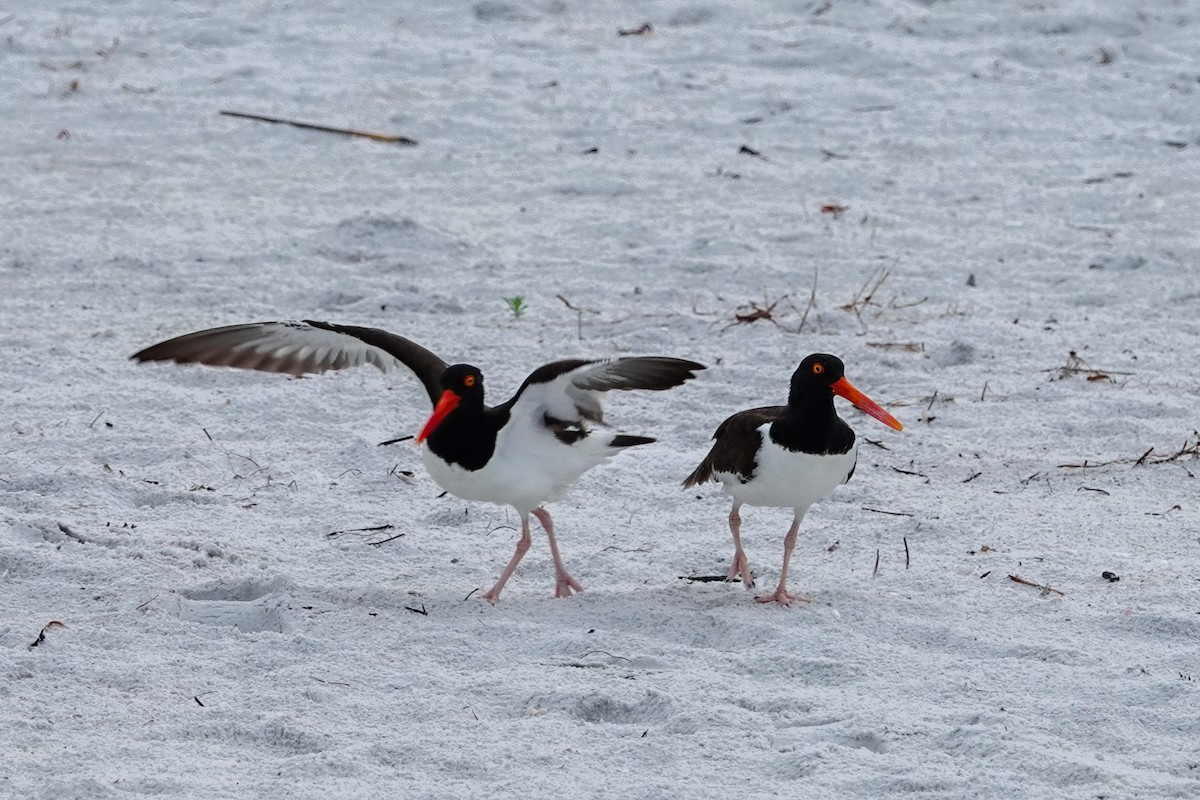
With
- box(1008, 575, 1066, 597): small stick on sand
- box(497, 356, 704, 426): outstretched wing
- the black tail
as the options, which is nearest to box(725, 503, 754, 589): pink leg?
the black tail

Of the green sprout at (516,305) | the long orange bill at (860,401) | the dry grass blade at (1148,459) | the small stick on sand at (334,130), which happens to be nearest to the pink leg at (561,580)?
the long orange bill at (860,401)

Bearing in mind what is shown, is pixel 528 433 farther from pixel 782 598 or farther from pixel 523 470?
pixel 782 598

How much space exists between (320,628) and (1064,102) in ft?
23.2

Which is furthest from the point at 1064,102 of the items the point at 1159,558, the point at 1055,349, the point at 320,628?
the point at 320,628

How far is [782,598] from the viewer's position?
4.41m

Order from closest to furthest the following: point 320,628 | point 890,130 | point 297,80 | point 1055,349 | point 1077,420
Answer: point 320,628, point 1077,420, point 1055,349, point 890,130, point 297,80

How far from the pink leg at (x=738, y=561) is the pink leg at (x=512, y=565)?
615 millimetres

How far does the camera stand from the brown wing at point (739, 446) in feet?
14.7

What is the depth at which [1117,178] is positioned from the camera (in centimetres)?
852

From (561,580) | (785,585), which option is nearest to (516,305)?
(561,580)

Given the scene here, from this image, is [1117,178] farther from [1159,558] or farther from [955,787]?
[955,787]

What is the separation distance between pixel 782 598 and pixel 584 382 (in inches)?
34.2

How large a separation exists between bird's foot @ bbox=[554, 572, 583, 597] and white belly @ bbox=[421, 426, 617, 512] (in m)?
0.24

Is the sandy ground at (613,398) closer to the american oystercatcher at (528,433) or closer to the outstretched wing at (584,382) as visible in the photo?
the american oystercatcher at (528,433)
